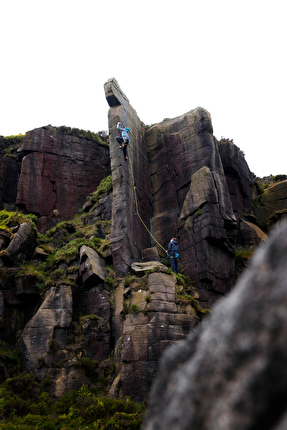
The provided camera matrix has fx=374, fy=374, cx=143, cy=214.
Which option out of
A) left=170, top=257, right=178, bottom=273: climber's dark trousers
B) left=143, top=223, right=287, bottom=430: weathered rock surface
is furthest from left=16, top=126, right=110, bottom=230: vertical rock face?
left=143, top=223, right=287, bottom=430: weathered rock surface

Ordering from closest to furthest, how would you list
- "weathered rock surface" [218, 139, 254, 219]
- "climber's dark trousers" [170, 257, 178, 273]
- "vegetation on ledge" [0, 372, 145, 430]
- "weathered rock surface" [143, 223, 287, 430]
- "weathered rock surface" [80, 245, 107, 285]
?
"weathered rock surface" [143, 223, 287, 430], "vegetation on ledge" [0, 372, 145, 430], "weathered rock surface" [80, 245, 107, 285], "climber's dark trousers" [170, 257, 178, 273], "weathered rock surface" [218, 139, 254, 219]

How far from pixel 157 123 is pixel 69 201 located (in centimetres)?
968

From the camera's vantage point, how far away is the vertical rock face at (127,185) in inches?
837

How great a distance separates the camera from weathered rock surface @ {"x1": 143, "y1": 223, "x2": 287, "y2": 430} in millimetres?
1986

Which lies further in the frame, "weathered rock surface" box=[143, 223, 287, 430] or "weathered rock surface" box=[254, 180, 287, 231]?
"weathered rock surface" box=[254, 180, 287, 231]

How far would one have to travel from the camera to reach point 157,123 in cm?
3008

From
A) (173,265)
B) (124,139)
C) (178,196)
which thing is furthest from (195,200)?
(124,139)

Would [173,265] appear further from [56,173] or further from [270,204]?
[56,173]

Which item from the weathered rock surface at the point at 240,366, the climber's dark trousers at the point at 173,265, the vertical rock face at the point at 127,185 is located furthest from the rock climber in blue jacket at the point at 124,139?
the weathered rock surface at the point at 240,366

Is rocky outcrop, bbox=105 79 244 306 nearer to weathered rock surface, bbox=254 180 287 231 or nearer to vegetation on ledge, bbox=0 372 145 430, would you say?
weathered rock surface, bbox=254 180 287 231

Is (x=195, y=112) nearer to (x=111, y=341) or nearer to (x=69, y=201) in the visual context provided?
(x=69, y=201)

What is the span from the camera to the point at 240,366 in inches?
82.4

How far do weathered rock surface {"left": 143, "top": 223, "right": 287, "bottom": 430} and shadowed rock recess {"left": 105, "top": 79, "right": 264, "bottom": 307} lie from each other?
17751 millimetres

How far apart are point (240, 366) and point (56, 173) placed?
30.6m
